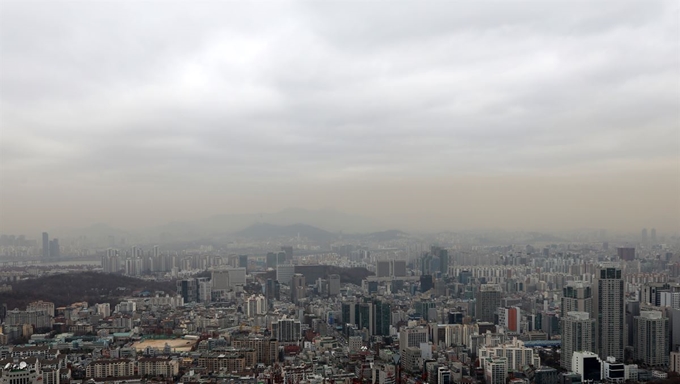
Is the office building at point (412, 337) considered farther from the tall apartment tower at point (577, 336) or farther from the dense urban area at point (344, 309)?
the tall apartment tower at point (577, 336)

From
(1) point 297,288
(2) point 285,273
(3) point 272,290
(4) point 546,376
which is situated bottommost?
(3) point 272,290

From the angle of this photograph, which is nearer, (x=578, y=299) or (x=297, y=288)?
(x=578, y=299)

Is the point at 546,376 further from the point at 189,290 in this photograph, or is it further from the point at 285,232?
the point at 285,232

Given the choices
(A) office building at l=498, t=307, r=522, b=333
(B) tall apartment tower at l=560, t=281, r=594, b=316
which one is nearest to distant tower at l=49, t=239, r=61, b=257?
(A) office building at l=498, t=307, r=522, b=333

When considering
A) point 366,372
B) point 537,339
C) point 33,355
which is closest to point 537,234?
point 537,339

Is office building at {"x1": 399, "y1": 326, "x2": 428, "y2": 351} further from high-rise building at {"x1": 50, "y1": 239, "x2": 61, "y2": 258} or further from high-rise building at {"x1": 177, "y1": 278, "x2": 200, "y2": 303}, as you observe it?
high-rise building at {"x1": 50, "y1": 239, "x2": 61, "y2": 258}

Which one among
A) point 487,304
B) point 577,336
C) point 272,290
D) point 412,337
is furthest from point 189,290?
point 577,336
